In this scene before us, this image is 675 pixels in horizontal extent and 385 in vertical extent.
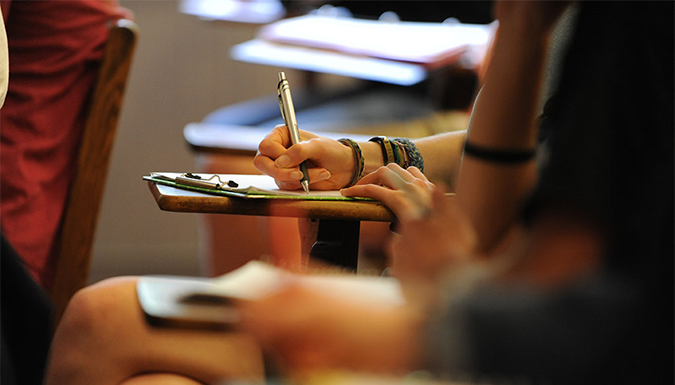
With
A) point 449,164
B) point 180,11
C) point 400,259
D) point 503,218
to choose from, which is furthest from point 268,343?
point 180,11

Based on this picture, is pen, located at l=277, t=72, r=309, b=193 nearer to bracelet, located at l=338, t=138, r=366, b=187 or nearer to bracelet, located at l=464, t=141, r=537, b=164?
bracelet, located at l=338, t=138, r=366, b=187

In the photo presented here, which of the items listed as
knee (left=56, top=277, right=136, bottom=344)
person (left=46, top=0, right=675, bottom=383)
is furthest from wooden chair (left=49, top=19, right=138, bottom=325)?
person (left=46, top=0, right=675, bottom=383)

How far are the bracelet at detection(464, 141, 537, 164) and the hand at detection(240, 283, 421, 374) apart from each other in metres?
0.19

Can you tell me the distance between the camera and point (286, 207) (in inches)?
31.6

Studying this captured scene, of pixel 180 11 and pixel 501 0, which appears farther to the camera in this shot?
pixel 180 11

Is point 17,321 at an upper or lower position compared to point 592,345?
lower

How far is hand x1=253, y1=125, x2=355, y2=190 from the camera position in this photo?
87 centimetres

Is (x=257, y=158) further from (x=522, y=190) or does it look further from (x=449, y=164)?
(x=522, y=190)

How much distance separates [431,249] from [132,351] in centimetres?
50

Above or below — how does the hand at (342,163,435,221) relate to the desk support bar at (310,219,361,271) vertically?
above

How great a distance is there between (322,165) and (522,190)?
404mm

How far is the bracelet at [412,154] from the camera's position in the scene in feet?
3.19

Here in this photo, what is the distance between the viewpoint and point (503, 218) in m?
0.53

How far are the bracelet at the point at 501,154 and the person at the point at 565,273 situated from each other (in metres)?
0.12
